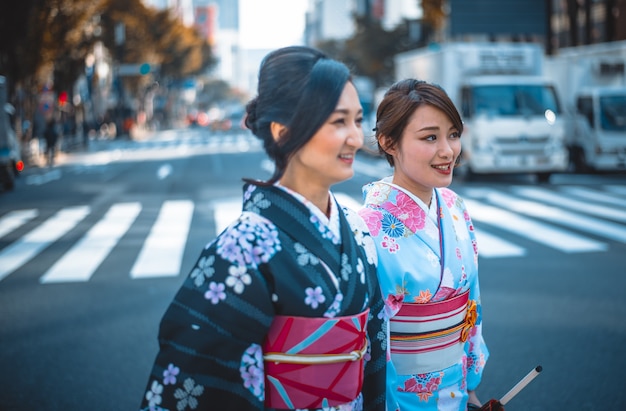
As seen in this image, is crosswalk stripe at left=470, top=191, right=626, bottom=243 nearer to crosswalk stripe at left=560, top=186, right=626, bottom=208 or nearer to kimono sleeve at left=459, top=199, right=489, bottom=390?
crosswalk stripe at left=560, top=186, right=626, bottom=208

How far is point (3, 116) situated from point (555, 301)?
14.9 meters

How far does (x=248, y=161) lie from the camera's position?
2492 centimetres

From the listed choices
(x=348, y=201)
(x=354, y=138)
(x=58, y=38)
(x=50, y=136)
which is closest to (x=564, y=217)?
(x=348, y=201)

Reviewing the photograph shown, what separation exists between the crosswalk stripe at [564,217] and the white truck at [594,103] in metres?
4.50

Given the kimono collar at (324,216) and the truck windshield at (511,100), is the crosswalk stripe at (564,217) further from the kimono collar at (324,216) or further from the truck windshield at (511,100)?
the kimono collar at (324,216)

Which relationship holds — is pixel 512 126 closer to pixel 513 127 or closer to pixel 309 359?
pixel 513 127

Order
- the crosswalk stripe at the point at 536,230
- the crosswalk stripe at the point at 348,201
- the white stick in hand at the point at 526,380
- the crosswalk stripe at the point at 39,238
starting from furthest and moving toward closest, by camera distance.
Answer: the crosswalk stripe at the point at 348,201 < the crosswalk stripe at the point at 536,230 < the crosswalk stripe at the point at 39,238 < the white stick in hand at the point at 526,380

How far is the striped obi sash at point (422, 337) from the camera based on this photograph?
90.2 inches

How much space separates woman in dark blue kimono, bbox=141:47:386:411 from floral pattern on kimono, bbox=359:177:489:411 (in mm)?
351

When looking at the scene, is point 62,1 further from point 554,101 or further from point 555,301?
point 555,301

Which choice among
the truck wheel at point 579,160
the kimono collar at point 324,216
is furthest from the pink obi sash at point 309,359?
the truck wheel at point 579,160

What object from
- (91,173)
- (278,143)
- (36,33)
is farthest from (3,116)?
(278,143)

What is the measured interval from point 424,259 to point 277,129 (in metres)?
0.74

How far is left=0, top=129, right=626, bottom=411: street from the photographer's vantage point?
4.72 metres
